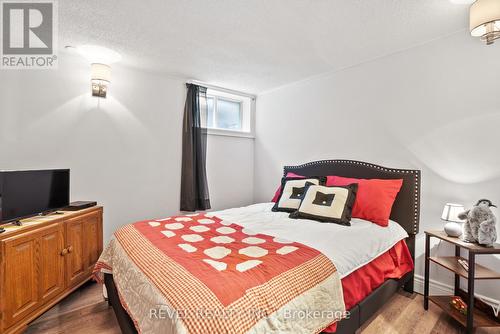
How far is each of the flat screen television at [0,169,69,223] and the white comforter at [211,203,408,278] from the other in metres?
1.47

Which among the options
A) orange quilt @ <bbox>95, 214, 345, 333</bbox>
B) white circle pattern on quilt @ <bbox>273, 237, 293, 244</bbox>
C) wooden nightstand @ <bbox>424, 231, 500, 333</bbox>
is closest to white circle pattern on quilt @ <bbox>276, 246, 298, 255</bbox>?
orange quilt @ <bbox>95, 214, 345, 333</bbox>

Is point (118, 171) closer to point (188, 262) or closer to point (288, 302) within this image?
point (188, 262)

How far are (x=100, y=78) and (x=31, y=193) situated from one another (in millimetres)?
1341

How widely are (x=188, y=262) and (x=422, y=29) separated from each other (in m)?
2.65

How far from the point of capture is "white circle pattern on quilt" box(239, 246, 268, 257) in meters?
1.49

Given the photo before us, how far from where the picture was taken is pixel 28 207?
201 cm

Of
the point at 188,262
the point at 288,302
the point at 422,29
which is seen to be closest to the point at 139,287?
the point at 188,262

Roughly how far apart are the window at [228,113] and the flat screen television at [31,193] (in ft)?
6.41

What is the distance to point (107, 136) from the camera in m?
2.89

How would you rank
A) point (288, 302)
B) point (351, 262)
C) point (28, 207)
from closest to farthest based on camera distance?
point (288, 302) → point (351, 262) → point (28, 207)

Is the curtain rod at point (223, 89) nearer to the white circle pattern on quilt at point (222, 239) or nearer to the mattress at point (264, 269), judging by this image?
the mattress at point (264, 269)

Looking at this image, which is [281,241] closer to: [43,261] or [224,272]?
[224,272]

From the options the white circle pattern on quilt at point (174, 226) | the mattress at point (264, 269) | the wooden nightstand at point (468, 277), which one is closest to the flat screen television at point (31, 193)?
the mattress at point (264, 269)

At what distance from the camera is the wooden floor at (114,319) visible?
1.84 m
